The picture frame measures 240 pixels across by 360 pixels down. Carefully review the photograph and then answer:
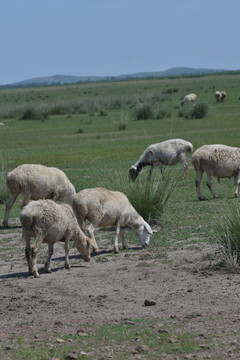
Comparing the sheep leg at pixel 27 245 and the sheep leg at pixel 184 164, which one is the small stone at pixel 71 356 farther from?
the sheep leg at pixel 184 164

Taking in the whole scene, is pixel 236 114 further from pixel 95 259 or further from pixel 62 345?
pixel 62 345

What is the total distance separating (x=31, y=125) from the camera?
47.4m

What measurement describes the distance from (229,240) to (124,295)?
1917 millimetres

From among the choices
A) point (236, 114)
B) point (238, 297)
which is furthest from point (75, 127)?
point (238, 297)

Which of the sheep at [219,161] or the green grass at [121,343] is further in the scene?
the sheep at [219,161]

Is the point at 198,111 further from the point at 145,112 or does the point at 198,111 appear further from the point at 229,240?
the point at 229,240

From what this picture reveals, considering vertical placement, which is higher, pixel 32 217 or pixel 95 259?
pixel 32 217

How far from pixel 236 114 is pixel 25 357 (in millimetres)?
39368

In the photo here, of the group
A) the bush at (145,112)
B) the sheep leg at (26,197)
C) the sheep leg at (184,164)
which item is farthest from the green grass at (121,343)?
the bush at (145,112)

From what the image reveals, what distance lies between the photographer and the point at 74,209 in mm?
12281

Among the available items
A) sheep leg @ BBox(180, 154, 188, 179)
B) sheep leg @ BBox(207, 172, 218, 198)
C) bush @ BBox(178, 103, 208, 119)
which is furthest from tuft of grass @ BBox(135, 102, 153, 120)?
sheep leg @ BBox(207, 172, 218, 198)

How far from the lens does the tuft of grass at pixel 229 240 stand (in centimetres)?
1052

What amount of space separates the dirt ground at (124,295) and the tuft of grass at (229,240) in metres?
0.24

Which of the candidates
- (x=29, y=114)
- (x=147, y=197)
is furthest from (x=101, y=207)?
(x=29, y=114)
